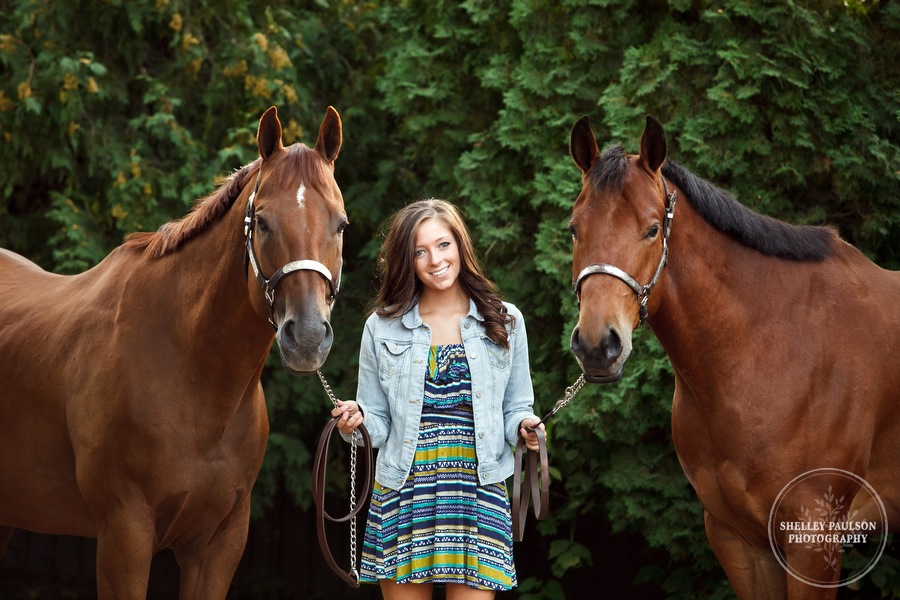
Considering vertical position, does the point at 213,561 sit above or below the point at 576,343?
below

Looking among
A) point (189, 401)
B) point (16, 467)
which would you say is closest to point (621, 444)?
point (189, 401)

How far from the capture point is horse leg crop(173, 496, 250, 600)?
3453 millimetres

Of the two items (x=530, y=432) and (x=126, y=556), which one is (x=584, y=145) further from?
(x=126, y=556)

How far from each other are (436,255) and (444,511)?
816 millimetres

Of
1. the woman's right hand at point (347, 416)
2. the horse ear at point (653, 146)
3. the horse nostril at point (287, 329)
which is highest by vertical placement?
the horse ear at point (653, 146)

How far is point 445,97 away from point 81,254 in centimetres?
235

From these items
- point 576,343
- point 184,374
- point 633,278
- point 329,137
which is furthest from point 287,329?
point 633,278

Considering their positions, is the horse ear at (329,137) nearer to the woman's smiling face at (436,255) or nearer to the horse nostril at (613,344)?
the woman's smiling face at (436,255)

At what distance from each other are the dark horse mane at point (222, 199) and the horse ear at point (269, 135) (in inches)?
2.5

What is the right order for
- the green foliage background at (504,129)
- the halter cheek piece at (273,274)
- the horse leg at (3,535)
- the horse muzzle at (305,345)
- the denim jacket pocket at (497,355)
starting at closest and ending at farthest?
the horse muzzle at (305,345), the halter cheek piece at (273,274), the denim jacket pocket at (497,355), the horse leg at (3,535), the green foliage background at (504,129)

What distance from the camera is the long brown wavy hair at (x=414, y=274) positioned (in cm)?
311

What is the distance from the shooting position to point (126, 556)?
3217 millimetres

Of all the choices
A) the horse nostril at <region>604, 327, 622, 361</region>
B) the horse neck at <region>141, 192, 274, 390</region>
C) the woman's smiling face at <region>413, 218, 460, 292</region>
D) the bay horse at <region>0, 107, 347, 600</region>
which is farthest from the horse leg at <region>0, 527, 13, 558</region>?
the horse nostril at <region>604, 327, 622, 361</region>

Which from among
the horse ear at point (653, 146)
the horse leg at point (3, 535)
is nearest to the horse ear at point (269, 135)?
the horse ear at point (653, 146)
